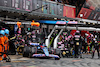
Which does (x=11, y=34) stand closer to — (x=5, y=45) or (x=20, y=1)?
(x=20, y=1)

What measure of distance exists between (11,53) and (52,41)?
3936 millimetres

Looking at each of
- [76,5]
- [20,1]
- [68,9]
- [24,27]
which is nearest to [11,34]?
[24,27]

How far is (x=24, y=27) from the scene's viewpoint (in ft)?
44.7

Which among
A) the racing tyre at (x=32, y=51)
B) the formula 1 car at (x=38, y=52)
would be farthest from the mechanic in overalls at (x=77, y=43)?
the racing tyre at (x=32, y=51)

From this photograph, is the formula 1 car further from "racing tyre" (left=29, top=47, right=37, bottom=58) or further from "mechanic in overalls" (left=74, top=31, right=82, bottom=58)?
"mechanic in overalls" (left=74, top=31, right=82, bottom=58)

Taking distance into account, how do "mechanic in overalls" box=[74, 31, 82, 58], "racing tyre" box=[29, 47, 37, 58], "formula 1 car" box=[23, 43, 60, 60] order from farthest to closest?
"mechanic in overalls" box=[74, 31, 82, 58]
"racing tyre" box=[29, 47, 37, 58]
"formula 1 car" box=[23, 43, 60, 60]

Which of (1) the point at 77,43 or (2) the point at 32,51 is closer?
(2) the point at 32,51

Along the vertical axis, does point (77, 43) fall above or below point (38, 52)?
above

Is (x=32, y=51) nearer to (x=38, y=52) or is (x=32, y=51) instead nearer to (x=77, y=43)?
(x=38, y=52)

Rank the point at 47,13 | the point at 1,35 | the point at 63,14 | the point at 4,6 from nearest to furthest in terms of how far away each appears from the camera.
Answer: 1. the point at 1,35
2. the point at 4,6
3. the point at 47,13
4. the point at 63,14

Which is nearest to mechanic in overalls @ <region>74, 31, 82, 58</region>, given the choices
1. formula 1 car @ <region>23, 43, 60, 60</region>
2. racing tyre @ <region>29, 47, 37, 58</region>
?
formula 1 car @ <region>23, 43, 60, 60</region>

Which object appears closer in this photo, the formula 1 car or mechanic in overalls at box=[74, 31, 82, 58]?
the formula 1 car

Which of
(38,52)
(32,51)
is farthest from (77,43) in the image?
(32,51)

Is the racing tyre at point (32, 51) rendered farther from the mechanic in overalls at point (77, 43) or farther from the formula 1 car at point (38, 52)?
the mechanic in overalls at point (77, 43)
